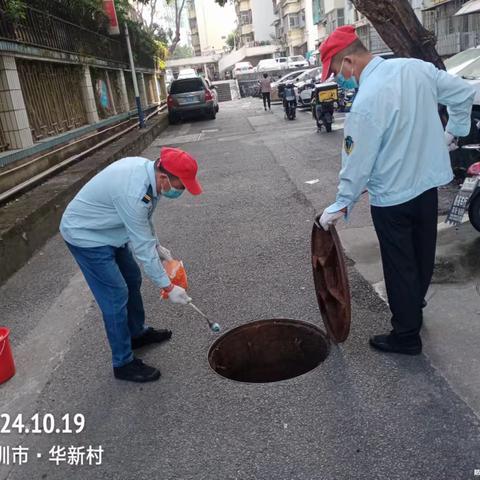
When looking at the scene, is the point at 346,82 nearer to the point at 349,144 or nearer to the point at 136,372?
the point at 349,144

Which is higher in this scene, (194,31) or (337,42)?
(194,31)

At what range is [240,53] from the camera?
7544cm

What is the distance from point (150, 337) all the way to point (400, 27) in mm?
5694

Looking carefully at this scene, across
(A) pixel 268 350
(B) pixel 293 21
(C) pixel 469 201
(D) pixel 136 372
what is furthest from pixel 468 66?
(B) pixel 293 21

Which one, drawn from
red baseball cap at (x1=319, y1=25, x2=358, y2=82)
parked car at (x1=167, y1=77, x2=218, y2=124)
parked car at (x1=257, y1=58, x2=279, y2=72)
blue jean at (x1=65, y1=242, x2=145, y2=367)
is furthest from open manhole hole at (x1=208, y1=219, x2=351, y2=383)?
parked car at (x1=257, y1=58, x2=279, y2=72)

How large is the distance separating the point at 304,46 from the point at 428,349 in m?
69.4

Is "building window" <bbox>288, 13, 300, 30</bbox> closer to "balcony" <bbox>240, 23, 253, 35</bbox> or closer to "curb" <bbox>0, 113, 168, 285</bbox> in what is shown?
"balcony" <bbox>240, 23, 253, 35</bbox>

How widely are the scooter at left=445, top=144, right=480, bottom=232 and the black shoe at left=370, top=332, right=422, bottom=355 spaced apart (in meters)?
1.91

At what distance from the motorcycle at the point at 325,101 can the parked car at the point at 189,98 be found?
855 centimetres

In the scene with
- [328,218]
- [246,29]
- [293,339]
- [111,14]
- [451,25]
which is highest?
[246,29]

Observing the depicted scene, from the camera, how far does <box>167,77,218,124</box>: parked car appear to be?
70.8 ft

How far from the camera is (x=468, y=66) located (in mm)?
8984

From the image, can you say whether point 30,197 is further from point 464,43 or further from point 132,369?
point 464,43

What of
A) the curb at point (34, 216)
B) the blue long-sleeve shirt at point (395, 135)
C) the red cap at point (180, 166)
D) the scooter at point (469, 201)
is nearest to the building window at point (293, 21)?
the curb at point (34, 216)
